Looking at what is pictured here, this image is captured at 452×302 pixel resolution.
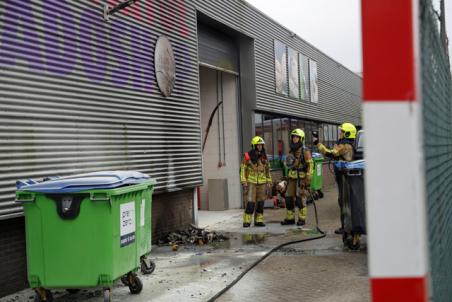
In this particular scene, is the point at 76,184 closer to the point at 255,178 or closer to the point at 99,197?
the point at 99,197

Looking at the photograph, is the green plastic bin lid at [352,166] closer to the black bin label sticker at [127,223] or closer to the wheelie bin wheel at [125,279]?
the black bin label sticker at [127,223]

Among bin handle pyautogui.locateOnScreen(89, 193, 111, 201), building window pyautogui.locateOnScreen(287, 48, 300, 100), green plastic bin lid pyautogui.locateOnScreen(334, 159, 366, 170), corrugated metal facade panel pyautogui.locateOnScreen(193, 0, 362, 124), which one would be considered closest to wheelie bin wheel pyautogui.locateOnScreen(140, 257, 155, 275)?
bin handle pyautogui.locateOnScreen(89, 193, 111, 201)

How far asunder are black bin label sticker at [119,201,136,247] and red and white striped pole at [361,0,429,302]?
465 cm

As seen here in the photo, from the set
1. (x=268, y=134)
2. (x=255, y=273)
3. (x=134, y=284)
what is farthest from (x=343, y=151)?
(x=268, y=134)

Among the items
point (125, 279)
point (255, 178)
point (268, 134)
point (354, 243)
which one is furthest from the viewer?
point (268, 134)

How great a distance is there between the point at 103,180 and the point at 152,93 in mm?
4967

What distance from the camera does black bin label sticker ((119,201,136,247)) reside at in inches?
233

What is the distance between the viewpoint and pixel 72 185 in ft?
18.6

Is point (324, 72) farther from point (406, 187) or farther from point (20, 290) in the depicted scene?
point (406, 187)

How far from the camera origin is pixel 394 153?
57.5 inches

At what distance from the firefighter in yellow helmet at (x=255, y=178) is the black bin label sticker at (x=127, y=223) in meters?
6.38

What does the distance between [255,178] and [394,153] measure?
11.1m

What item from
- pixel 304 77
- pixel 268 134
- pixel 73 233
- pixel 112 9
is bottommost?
pixel 73 233

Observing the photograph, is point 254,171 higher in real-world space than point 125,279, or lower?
higher
